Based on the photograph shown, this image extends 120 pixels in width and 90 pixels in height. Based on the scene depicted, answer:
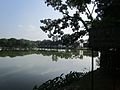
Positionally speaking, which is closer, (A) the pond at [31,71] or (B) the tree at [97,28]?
(B) the tree at [97,28]

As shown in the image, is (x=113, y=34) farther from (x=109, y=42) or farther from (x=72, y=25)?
(x=72, y=25)

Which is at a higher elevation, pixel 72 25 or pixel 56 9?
pixel 56 9

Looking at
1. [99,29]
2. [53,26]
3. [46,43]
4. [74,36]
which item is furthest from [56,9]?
[46,43]

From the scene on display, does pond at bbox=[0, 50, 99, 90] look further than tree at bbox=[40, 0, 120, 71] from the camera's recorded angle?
Yes

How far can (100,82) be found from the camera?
15172 mm

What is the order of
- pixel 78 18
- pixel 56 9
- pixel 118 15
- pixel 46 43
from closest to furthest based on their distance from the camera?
pixel 118 15
pixel 78 18
pixel 56 9
pixel 46 43

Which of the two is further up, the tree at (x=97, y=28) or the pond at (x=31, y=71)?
the tree at (x=97, y=28)

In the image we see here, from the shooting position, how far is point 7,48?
427 ft

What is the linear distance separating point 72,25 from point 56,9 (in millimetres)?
2987

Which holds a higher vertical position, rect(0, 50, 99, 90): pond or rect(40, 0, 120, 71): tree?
rect(40, 0, 120, 71): tree

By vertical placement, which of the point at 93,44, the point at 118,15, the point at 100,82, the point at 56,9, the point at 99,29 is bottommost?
the point at 100,82

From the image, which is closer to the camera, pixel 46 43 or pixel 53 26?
pixel 53 26

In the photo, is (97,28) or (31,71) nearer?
(97,28)

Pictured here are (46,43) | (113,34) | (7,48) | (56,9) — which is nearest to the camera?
→ (113,34)
